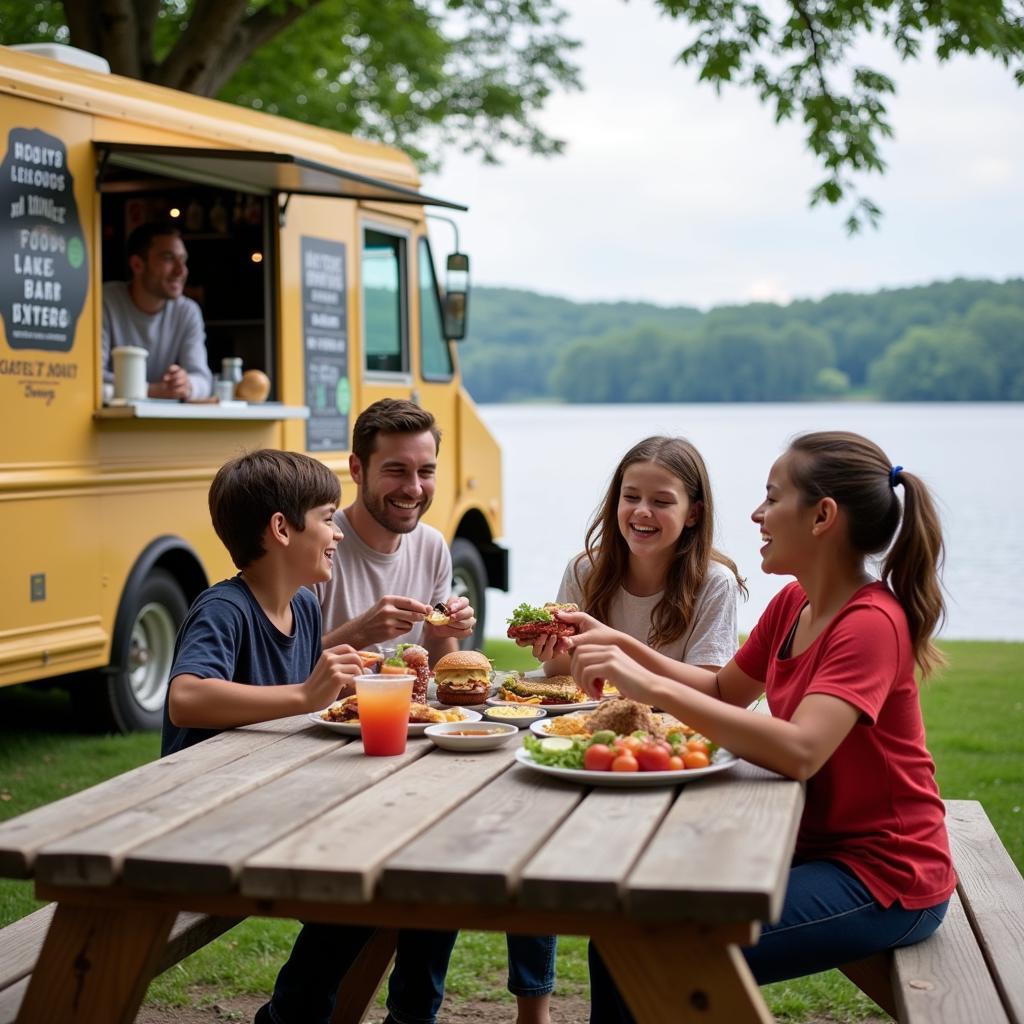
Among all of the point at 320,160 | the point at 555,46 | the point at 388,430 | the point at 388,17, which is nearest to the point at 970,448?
the point at 555,46

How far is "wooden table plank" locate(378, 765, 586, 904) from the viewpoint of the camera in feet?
7.17

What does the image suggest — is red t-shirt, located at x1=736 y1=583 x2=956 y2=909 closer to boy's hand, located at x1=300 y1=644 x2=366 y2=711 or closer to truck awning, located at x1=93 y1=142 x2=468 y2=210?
boy's hand, located at x1=300 y1=644 x2=366 y2=711

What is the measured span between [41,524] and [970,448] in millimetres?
42656

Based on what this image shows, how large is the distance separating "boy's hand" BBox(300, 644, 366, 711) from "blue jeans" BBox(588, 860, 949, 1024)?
31.0 inches

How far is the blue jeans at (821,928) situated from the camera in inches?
112

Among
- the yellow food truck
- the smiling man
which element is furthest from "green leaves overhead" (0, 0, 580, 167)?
the smiling man

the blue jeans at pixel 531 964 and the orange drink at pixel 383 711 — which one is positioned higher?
the orange drink at pixel 383 711

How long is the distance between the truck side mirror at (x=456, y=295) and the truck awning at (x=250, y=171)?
19.7 inches

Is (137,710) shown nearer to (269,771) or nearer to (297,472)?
(297,472)

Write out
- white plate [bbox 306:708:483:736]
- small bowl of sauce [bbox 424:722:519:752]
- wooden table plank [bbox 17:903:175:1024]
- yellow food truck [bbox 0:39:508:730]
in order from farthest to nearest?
1. yellow food truck [bbox 0:39:508:730]
2. white plate [bbox 306:708:483:736]
3. small bowl of sauce [bbox 424:722:519:752]
4. wooden table plank [bbox 17:903:175:1024]

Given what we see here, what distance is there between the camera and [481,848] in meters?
2.32

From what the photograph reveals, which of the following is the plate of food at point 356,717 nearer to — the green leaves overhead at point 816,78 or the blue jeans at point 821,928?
the blue jeans at point 821,928

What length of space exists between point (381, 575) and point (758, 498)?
77.0ft

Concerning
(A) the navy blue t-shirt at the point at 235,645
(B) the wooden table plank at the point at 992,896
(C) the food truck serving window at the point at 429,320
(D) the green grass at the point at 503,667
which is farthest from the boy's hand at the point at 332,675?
(C) the food truck serving window at the point at 429,320
